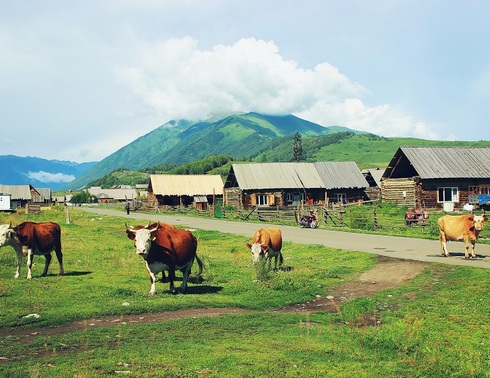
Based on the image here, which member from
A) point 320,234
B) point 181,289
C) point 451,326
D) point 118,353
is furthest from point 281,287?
point 320,234

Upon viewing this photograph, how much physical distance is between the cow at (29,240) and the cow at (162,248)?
4404mm

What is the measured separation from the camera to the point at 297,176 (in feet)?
219

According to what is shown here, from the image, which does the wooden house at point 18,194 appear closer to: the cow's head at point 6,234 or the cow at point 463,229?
the cow's head at point 6,234

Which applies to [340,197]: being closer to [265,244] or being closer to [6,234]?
[265,244]

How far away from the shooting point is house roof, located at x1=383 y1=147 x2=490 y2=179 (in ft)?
162

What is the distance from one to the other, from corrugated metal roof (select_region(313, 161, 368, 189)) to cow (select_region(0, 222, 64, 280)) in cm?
5222

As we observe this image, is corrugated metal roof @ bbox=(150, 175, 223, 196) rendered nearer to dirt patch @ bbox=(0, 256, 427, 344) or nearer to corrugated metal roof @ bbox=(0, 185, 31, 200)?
corrugated metal roof @ bbox=(0, 185, 31, 200)

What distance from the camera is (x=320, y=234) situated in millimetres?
33156

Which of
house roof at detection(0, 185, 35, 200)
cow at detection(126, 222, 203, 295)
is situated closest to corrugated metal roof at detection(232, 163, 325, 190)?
cow at detection(126, 222, 203, 295)

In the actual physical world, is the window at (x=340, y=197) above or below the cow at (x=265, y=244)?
above

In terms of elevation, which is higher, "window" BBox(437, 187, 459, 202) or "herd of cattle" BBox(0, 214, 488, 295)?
"window" BBox(437, 187, 459, 202)

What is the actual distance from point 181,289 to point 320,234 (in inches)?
787

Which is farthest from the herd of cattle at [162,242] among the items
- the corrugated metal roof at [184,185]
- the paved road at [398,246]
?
the corrugated metal roof at [184,185]

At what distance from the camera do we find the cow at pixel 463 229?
1978cm
